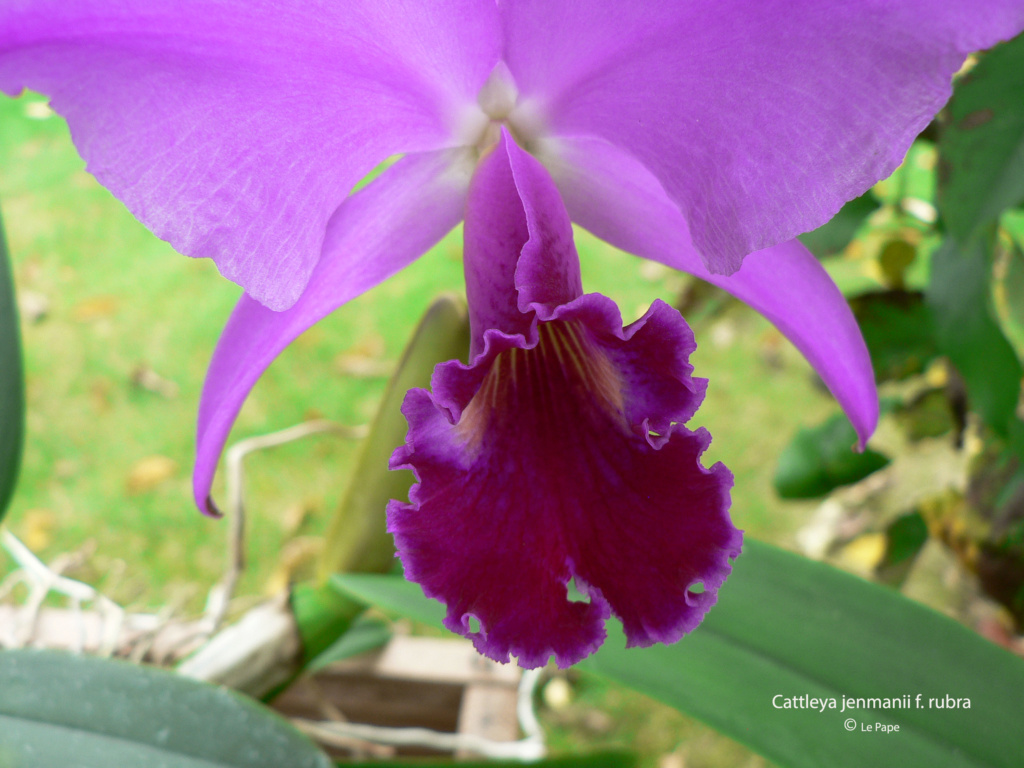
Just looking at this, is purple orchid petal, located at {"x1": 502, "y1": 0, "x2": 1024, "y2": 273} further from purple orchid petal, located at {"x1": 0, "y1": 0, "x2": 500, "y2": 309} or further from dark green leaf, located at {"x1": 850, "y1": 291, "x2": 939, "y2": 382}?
dark green leaf, located at {"x1": 850, "y1": 291, "x2": 939, "y2": 382}

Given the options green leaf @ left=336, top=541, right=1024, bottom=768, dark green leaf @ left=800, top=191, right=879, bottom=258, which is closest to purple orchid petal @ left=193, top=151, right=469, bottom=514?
green leaf @ left=336, top=541, right=1024, bottom=768

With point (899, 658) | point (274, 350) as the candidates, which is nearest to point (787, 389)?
point (899, 658)

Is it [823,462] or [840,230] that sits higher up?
[840,230]

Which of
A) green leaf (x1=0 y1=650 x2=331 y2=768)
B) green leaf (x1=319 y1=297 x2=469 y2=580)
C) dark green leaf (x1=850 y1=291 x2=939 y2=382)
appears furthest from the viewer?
dark green leaf (x1=850 y1=291 x2=939 y2=382)

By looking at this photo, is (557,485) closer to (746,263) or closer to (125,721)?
(746,263)

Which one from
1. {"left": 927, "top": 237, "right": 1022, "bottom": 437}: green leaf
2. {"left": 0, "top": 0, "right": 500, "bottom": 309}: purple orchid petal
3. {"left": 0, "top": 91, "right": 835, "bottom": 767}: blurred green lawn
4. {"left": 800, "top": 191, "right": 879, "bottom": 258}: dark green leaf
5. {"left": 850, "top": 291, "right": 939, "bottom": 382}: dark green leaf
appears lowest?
{"left": 0, "top": 91, "right": 835, "bottom": 767}: blurred green lawn

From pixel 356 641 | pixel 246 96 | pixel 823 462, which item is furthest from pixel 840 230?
pixel 356 641
